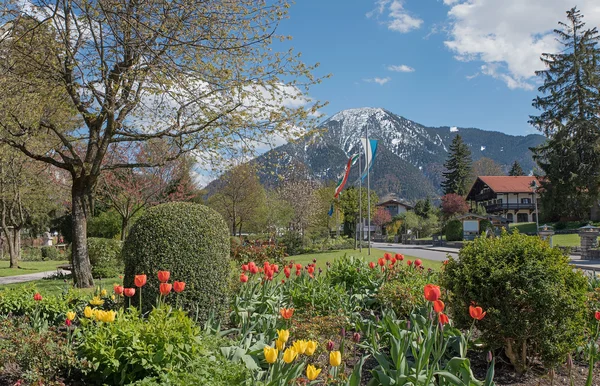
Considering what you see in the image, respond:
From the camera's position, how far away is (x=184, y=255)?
546cm

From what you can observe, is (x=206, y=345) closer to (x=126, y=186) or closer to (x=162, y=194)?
(x=126, y=186)

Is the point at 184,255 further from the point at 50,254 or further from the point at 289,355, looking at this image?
the point at 50,254

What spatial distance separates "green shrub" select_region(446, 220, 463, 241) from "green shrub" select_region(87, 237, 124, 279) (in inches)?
1405

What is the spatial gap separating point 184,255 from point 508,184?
223 ft

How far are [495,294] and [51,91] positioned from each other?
9781 mm

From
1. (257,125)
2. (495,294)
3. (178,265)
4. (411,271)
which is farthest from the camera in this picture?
(257,125)

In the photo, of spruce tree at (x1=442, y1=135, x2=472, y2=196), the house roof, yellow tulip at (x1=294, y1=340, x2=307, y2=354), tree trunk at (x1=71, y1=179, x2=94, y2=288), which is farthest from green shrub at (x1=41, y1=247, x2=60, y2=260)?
the house roof

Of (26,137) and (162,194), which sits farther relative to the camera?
(162,194)

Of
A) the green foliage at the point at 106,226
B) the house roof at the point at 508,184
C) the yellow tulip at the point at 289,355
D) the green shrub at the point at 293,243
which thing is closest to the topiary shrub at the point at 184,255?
the yellow tulip at the point at 289,355

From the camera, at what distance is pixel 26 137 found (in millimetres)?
10828

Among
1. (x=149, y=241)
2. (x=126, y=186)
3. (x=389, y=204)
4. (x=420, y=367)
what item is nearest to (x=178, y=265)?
(x=149, y=241)

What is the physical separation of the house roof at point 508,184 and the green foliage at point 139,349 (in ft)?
217

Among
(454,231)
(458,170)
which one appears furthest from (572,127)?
(458,170)

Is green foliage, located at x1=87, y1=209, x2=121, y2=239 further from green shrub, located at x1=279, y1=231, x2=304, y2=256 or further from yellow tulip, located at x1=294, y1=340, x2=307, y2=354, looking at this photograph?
yellow tulip, located at x1=294, y1=340, x2=307, y2=354
